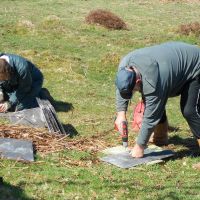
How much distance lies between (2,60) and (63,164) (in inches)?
99.9

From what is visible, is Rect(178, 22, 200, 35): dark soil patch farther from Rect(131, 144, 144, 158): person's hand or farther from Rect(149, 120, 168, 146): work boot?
Rect(131, 144, 144, 158): person's hand

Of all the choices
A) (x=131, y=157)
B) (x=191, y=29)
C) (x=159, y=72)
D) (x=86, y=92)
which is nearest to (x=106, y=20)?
(x=191, y=29)

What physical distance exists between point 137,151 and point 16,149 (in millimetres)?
1487

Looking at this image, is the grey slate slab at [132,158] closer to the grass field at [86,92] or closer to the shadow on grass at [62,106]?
the grass field at [86,92]

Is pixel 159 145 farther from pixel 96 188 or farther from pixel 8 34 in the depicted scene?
pixel 8 34

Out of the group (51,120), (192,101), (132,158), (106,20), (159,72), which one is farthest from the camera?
(106,20)

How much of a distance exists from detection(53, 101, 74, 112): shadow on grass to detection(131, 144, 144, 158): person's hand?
391cm

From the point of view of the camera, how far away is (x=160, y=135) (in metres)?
8.00

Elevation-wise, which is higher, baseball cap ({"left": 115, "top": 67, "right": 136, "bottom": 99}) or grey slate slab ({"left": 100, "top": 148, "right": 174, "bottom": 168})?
baseball cap ({"left": 115, "top": 67, "right": 136, "bottom": 99})

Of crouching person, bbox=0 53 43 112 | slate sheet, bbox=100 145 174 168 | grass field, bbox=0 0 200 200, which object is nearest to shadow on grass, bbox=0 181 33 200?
grass field, bbox=0 0 200 200

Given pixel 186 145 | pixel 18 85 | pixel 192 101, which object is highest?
pixel 192 101

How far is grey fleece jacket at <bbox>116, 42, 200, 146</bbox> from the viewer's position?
6.35 m

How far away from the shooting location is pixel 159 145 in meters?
8.09

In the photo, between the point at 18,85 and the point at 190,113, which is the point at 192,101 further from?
the point at 18,85
